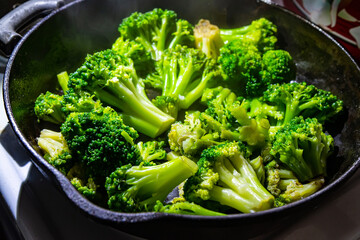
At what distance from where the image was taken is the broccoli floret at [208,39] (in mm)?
1713

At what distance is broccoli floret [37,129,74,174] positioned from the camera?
3.96 feet

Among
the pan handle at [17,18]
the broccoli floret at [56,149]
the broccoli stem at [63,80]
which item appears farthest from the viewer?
the broccoli stem at [63,80]

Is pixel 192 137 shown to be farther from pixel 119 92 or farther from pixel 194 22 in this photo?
pixel 194 22

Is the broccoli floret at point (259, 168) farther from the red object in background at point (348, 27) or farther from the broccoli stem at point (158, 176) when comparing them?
the red object in background at point (348, 27)

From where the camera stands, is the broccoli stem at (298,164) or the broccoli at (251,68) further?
the broccoli at (251,68)

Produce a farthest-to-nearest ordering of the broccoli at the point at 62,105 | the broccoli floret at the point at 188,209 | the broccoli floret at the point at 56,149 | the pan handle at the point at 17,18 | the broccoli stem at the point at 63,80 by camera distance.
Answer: the broccoli stem at the point at 63,80, the pan handle at the point at 17,18, the broccoli at the point at 62,105, the broccoli floret at the point at 56,149, the broccoli floret at the point at 188,209

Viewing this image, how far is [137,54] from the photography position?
1626 mm

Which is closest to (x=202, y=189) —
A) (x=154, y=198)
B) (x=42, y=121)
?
(x=154, y=198)

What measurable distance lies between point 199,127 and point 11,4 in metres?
1.47

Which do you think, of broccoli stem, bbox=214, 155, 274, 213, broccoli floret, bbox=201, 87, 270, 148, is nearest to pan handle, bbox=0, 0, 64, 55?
broccoli floret, bbox=201, 87, 270, 148

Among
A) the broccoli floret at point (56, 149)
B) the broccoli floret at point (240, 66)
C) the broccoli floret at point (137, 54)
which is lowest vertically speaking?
the broccoli floret at point (56, 149)

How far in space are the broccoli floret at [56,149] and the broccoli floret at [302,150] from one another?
70 centimetres

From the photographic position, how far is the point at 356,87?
144cm

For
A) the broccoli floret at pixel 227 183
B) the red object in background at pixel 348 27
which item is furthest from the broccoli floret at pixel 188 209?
the red object in background at pixel 348 27
